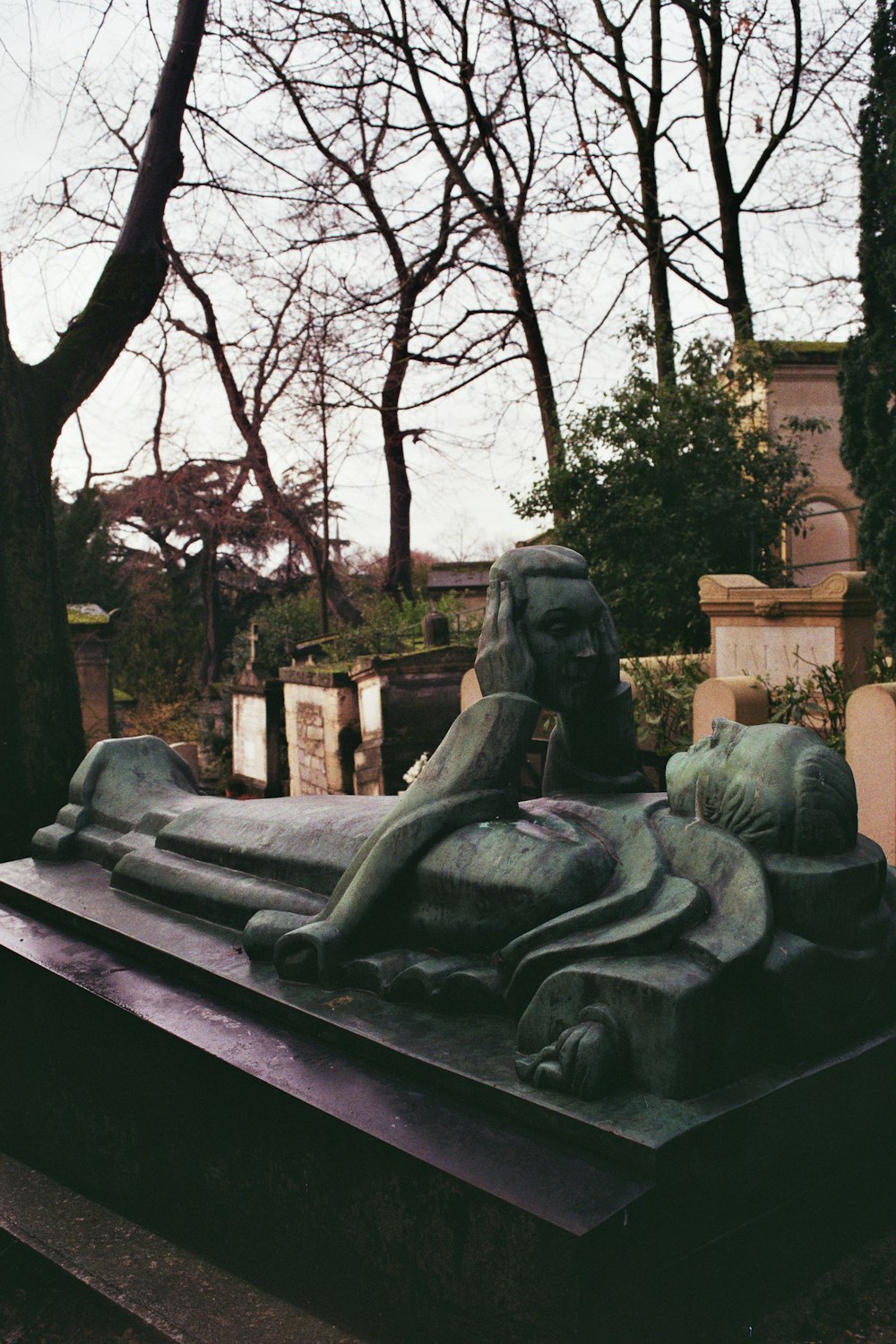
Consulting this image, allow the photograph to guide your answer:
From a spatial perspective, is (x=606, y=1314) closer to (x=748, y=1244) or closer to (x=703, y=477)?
(x=748, y=1244)

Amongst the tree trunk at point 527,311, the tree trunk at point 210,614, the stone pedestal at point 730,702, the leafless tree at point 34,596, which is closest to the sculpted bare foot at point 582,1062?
the stone pedestal at point 730,702

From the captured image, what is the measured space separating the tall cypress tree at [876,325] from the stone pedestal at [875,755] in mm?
2604

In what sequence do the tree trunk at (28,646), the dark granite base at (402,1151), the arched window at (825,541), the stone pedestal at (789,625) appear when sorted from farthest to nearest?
1. the arched window at (825,541)
2. the stone pedestal at (789,625)
3. the tree trunk at (28,646)
4. the dark granite base at (402,1151)

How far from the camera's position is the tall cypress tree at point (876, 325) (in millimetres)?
7297

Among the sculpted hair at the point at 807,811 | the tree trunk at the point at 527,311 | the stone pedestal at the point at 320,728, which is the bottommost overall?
the stone pedestal at the point at 320,728

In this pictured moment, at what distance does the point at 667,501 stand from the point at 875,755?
623cm

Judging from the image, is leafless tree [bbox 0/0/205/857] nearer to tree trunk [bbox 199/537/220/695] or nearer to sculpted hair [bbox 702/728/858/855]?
sculpted hair [bbox 702/728/858/855]

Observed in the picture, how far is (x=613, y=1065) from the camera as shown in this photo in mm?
1949

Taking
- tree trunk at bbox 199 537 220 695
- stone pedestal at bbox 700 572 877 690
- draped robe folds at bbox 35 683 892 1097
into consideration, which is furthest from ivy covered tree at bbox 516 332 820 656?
tree trunk at bbox 199 537 220 695

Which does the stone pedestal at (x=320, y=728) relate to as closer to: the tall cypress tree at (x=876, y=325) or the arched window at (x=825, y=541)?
the tall cypress tree at (x=876, y=325)

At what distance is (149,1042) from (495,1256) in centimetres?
107

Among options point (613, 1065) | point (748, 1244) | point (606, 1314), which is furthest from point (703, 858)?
point (606, 1314)

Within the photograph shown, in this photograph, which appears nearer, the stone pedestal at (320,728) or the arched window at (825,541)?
the stone pedestal at (320,728)

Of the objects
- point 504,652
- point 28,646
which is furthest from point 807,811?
point 28,646
